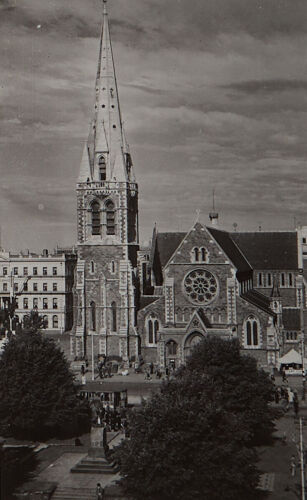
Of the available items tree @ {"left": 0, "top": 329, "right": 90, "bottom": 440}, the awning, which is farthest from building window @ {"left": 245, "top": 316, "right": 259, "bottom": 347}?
tree @ {"left": 0, "top": 329, "right": 90, "bottom": 440}

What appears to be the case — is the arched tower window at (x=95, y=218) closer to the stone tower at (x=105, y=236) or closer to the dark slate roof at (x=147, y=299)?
the stone tower at (x=105, y=236)

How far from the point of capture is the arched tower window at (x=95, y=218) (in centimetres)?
6656

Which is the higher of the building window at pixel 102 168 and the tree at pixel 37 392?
the building window at pixel 102 168

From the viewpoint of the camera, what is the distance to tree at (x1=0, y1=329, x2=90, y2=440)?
39.6 metres

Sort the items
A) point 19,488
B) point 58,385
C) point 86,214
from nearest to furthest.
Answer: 1. point 19,488
2. point 58,385
3. point 86,214

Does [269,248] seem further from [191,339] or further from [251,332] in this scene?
[191,339]

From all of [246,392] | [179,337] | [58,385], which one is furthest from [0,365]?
[179,337]

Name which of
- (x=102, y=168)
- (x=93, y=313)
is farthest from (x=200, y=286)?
(x=102, y=168)

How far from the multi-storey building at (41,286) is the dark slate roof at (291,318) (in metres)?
33.4

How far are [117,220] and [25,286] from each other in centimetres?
2857

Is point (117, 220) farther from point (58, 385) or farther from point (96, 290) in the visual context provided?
point (58, 385)

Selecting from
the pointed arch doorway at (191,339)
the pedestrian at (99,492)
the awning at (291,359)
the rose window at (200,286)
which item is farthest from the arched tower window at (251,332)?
the pedestrian at (99,492)

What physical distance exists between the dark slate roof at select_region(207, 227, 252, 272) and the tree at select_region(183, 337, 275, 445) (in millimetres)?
22385

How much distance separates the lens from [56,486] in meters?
32.4
